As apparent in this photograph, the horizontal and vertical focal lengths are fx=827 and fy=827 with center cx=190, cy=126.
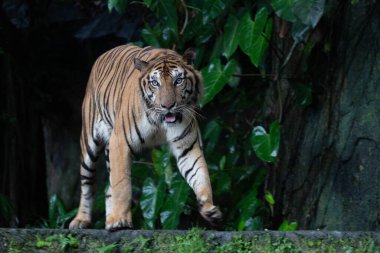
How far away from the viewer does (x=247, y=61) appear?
8.50 m

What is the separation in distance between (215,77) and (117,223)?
6.95 feet

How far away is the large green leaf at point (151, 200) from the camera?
7060 mm

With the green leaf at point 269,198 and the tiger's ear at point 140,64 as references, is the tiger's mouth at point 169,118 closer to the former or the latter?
the tiger's ear at point 140,64

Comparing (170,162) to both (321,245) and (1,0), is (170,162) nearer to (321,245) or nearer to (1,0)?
(1,0)

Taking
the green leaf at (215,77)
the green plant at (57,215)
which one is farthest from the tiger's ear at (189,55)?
the green plant at (57,215)

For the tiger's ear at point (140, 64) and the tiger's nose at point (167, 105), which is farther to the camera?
the tiger's ear at point (140, 64)

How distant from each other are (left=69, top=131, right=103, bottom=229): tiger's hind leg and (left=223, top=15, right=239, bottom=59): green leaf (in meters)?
1.36

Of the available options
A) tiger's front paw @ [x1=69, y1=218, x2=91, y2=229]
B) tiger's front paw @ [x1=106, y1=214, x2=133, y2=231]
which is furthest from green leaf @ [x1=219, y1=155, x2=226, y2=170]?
tiger's front paw @ [x1=106, y1=214, x2=133, y2=231]

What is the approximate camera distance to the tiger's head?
540 cm

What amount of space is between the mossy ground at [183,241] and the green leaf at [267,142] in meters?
2.04

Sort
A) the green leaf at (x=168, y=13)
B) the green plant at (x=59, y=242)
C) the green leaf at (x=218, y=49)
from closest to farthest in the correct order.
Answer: the green plant at (x=59, y=242), the green leaf at (x=168, y=13), the green leaf at (x=218, y=49)

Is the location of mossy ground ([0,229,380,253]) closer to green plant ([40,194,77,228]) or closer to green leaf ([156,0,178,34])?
green leaf ([156,0,178,34])

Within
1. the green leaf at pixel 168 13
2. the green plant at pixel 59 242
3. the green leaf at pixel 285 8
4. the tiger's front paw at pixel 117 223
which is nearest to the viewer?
the green plant at pixel 59 242

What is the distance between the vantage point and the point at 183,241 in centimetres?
462
